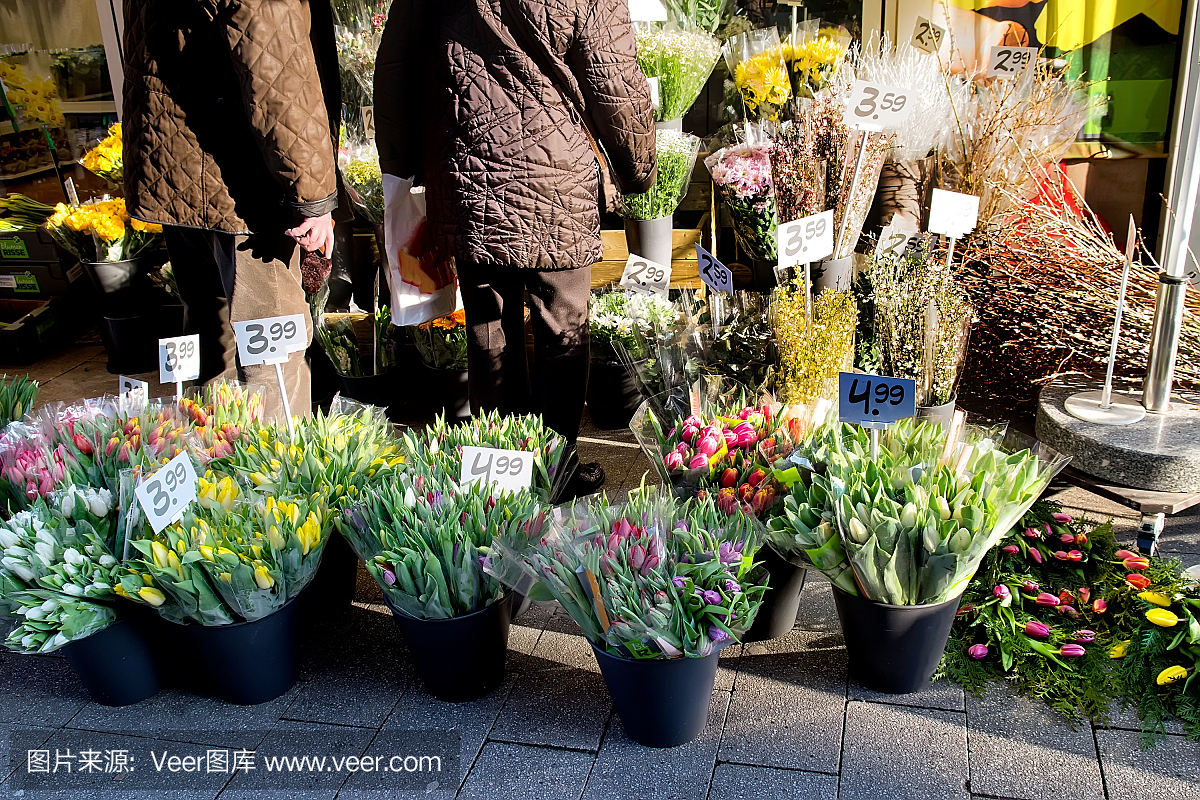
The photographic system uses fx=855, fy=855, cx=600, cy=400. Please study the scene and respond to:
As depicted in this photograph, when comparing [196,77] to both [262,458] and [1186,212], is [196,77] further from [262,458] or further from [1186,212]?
[1186,212]

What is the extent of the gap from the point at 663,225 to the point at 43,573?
232cm

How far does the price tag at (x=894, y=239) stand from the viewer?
9.06ft

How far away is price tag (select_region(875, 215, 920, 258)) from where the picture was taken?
2.76 metres

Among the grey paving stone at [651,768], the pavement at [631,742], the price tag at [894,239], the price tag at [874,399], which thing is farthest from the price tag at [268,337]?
the price tag at [894,239]

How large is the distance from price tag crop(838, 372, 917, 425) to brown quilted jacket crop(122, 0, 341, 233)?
1.48 m

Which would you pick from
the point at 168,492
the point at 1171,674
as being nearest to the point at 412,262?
the point at 168,492

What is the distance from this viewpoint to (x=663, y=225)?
332cm

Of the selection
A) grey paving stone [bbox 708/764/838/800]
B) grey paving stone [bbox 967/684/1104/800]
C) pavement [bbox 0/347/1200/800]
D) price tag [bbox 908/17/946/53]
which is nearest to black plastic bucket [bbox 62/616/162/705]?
pavement [bbox 0/347/1200/800]

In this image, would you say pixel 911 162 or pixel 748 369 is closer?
pixel 748 369

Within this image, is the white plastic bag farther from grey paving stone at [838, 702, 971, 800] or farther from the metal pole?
the metal pole

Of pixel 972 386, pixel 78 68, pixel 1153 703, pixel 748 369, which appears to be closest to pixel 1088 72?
pixel 972 386

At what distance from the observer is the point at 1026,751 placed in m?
1.72

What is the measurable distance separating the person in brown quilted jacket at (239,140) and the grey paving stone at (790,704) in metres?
1.63

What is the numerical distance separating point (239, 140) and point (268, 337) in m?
0.67
